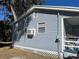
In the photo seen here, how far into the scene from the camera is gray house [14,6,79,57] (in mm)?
14453

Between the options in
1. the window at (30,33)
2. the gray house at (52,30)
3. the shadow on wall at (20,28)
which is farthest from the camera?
the shadow on wall at (20,28)

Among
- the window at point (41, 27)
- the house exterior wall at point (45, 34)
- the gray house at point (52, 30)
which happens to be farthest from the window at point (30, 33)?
the window at point (41, 27)

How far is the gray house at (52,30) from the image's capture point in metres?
14.5

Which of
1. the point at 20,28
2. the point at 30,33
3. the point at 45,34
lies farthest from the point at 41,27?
the point at 20,28

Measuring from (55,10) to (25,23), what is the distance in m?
3.68

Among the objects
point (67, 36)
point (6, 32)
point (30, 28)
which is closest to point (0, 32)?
point (6, 32)

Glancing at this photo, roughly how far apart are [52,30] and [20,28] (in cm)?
436

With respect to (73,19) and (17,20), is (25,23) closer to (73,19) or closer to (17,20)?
(17,20)

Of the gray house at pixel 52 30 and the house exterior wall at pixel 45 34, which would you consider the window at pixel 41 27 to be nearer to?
the gray house at pixel 52 30

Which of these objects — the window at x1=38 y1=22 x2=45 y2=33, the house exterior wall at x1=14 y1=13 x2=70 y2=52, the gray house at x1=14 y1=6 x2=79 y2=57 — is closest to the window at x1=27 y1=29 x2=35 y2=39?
the gray house at x1=14 y1=6 x2=79 y2=57

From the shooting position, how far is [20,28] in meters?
18.7

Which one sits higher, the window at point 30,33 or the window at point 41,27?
the window at point 41,27

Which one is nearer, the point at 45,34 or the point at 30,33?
the point at 45,34

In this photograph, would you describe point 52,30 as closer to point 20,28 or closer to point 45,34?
point 45,34
